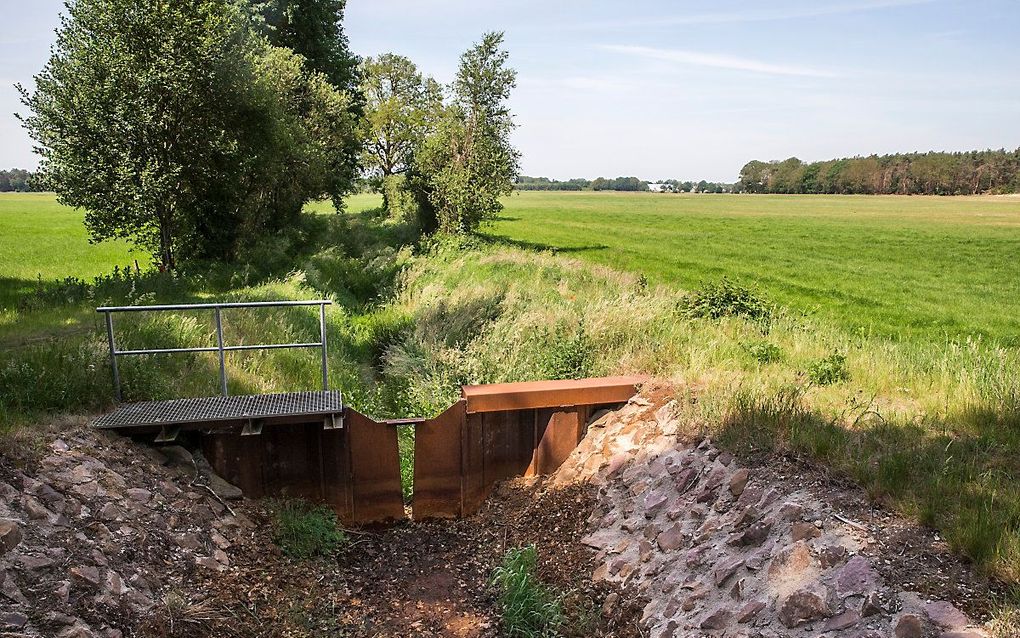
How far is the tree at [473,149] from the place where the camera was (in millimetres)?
27469

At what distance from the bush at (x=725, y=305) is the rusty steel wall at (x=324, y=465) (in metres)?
6.12

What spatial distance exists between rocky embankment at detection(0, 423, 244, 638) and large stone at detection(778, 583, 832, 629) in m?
4.46

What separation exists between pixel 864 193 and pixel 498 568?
4489 inches

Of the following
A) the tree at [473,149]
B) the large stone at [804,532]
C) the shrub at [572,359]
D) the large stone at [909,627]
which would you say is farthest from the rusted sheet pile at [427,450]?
the tree at [473,149]

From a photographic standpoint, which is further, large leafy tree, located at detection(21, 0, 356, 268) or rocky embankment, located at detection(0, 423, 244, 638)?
large leafy tree, located at detection(21, 0, 356, 268)

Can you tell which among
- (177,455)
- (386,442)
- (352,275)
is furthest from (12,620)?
(352,275)

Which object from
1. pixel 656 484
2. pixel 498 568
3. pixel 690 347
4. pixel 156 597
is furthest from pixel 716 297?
pixel 156 597

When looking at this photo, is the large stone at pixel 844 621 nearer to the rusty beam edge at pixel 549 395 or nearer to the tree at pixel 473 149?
the rusty beam edge at pixel 549 395

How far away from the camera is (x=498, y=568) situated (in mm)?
6336

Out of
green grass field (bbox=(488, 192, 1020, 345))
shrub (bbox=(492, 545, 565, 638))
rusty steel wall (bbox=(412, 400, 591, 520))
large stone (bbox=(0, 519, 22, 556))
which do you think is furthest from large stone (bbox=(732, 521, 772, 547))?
green grass field (bbox=(488, 192, 1020, 345))

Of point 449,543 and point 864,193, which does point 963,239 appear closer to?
point 449,543

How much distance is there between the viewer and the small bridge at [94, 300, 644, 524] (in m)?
7.08

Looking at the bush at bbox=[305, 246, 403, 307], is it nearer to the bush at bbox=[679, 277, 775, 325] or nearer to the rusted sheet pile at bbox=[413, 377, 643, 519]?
the bush at bbox=[679, 277, 775, 325]

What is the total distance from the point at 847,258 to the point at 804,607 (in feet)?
96.5
